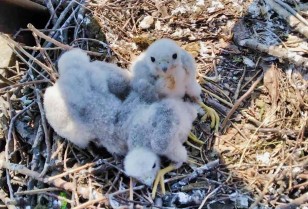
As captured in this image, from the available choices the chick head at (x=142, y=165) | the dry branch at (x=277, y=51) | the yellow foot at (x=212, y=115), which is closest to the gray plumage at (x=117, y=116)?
the chick head at (x=142, y=165)

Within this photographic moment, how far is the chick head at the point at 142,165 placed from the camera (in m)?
3.22

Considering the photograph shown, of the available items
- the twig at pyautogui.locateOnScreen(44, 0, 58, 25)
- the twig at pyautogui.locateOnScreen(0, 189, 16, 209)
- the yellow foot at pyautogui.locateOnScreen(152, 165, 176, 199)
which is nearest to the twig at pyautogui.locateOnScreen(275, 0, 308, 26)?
the yellow foot at pyautogui.locateOnScreen(152, 165, 176, 199)

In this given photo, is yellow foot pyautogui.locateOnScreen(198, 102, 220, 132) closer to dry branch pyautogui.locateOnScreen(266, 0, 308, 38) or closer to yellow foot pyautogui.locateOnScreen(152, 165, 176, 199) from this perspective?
yellow foot pyautogui.locateOnScreen(152, 165, 176, 199)

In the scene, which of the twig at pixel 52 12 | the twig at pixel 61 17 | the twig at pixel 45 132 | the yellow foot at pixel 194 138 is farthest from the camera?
the twig at pixel 52 12

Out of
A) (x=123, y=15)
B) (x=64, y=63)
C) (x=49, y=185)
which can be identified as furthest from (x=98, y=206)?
(x=123, y=15)

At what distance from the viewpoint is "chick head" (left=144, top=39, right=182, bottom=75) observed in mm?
3289

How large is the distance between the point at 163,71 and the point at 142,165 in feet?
1.92

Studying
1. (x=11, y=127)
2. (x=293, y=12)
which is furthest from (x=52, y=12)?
(x=293, y=12)

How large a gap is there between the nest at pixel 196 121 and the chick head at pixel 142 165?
10cm

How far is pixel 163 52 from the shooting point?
3.29m

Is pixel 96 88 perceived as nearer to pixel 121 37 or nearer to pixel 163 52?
pixel 163 52

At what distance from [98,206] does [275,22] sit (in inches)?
84.7

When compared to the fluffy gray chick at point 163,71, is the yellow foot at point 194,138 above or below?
below

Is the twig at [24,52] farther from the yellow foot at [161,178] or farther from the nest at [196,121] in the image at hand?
the yellow foot at [161,178]
